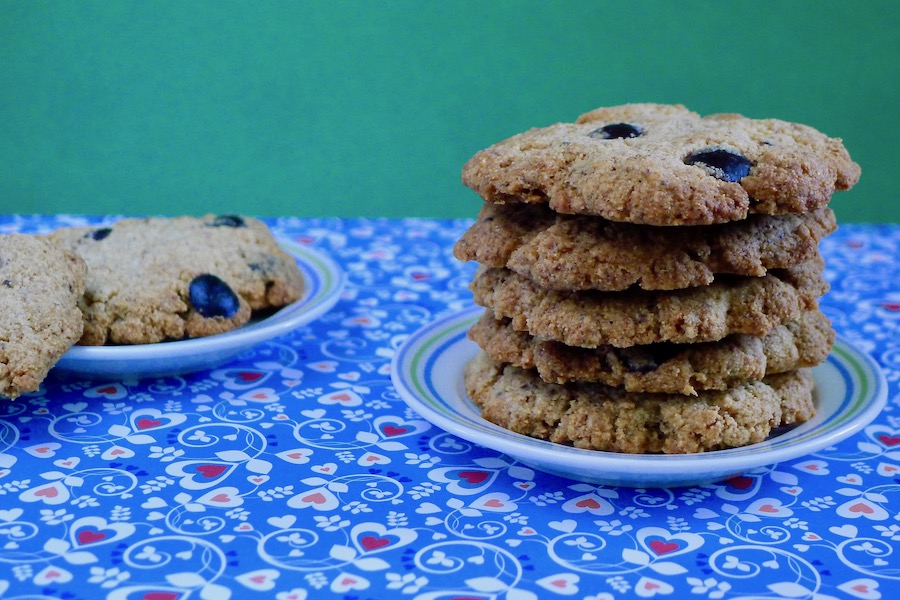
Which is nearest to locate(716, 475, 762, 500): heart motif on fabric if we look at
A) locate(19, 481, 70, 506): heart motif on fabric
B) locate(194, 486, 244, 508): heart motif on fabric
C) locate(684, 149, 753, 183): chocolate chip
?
locate(684, 149, 753, 183): chocolate chip

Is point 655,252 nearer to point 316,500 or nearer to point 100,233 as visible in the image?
point 316,500

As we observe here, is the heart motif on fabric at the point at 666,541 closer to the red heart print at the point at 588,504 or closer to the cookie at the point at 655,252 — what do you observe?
the red heart print at the point at 588,504

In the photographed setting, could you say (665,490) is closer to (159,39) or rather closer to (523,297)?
(523,297)

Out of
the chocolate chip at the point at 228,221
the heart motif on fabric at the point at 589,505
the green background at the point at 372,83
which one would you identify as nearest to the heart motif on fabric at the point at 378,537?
the heart motif on fabric at the point at 589,505

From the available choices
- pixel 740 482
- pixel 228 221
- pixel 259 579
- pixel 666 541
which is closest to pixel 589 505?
pixel 666 541

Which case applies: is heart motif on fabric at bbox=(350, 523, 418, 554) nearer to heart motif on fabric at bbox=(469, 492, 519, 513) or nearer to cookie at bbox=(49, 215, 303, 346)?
heart motif on fabric at bbox=(469, 492, 519, 513)


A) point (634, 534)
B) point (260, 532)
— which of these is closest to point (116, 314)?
point (260, 532)

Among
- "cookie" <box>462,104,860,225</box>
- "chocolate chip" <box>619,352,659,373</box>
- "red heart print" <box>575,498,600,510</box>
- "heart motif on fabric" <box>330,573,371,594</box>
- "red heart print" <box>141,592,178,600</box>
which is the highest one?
"cookie" <box>462,104,860,225</box>
